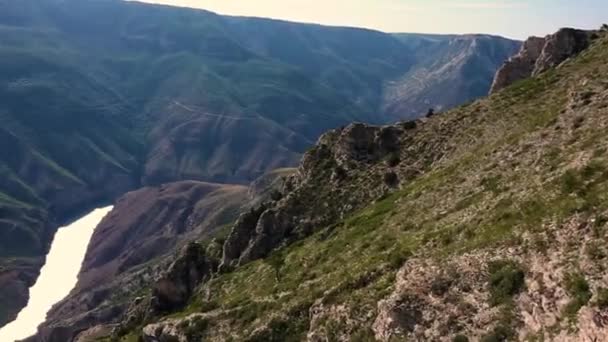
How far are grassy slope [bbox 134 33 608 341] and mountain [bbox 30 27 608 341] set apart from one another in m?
0.16

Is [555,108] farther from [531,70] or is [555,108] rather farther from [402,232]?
[531,70]

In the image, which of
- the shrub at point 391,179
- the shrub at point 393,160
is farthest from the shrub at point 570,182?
the shrub at point 393,160

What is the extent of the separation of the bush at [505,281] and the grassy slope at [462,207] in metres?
2.21

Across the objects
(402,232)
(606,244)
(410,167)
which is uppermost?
(410,167)

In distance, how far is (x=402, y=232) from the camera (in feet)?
158

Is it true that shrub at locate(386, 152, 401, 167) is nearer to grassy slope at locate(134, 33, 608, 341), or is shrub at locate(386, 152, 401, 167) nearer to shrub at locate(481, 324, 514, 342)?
grassy slope at locate(134, 33, 608, 341)

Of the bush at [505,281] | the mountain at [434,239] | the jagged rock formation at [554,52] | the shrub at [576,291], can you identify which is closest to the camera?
the shrub at [576,291]

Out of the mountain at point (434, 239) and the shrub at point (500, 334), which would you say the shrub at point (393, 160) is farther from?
the shrub at point (500, 334)

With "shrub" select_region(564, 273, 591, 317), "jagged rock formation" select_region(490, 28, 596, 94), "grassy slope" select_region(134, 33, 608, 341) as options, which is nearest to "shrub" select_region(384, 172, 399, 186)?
"grassy slope" select_region(134, 33, 608, 341)

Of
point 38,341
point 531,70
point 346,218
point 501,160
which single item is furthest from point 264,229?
point 38,341

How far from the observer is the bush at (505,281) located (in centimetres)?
3083

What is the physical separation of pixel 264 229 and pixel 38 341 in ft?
399

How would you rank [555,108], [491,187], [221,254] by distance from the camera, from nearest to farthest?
[491,187] → [555,108] → [221,254]

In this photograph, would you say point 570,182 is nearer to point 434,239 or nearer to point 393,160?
point 434,239
